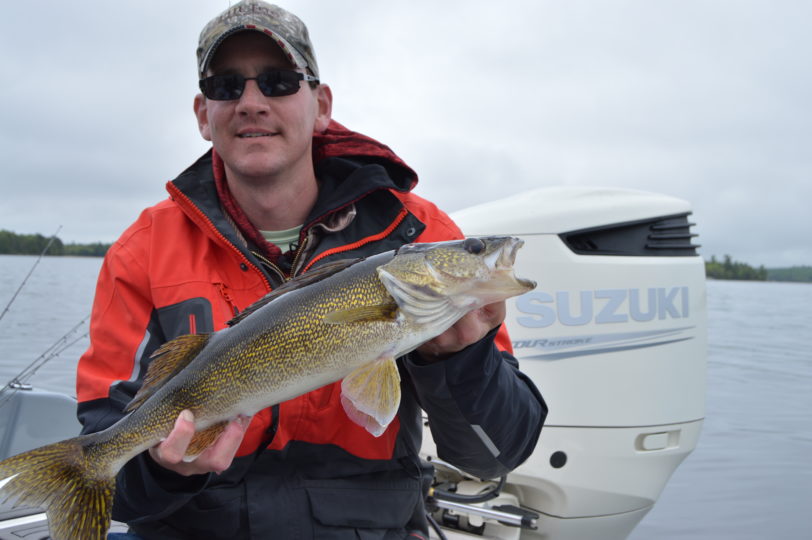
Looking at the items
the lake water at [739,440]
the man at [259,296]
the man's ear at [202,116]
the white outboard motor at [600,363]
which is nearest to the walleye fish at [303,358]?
the man at [259,296]

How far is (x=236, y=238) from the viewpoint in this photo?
117 inches

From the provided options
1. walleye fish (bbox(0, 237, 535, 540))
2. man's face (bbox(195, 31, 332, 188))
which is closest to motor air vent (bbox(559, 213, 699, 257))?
man's face (bbox(195, 31, 332, 188))

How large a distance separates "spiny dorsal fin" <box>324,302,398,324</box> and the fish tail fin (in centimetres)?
98

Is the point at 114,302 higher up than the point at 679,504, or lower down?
higher up

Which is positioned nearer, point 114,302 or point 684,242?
point 114,302

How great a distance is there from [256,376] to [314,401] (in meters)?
0.61

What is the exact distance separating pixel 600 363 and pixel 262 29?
9.20 ft

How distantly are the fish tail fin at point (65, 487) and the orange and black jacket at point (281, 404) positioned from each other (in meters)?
0.20

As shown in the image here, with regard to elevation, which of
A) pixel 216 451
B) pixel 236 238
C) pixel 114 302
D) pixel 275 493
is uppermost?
pixel 236 238

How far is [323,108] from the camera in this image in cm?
362

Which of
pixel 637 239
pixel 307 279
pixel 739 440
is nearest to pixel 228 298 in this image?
pixel 307 279

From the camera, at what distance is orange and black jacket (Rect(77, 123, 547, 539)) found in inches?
102

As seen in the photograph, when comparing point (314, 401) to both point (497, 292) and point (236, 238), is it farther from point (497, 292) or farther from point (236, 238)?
point (497, 292)

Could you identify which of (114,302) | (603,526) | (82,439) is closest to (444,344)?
(82,439)
